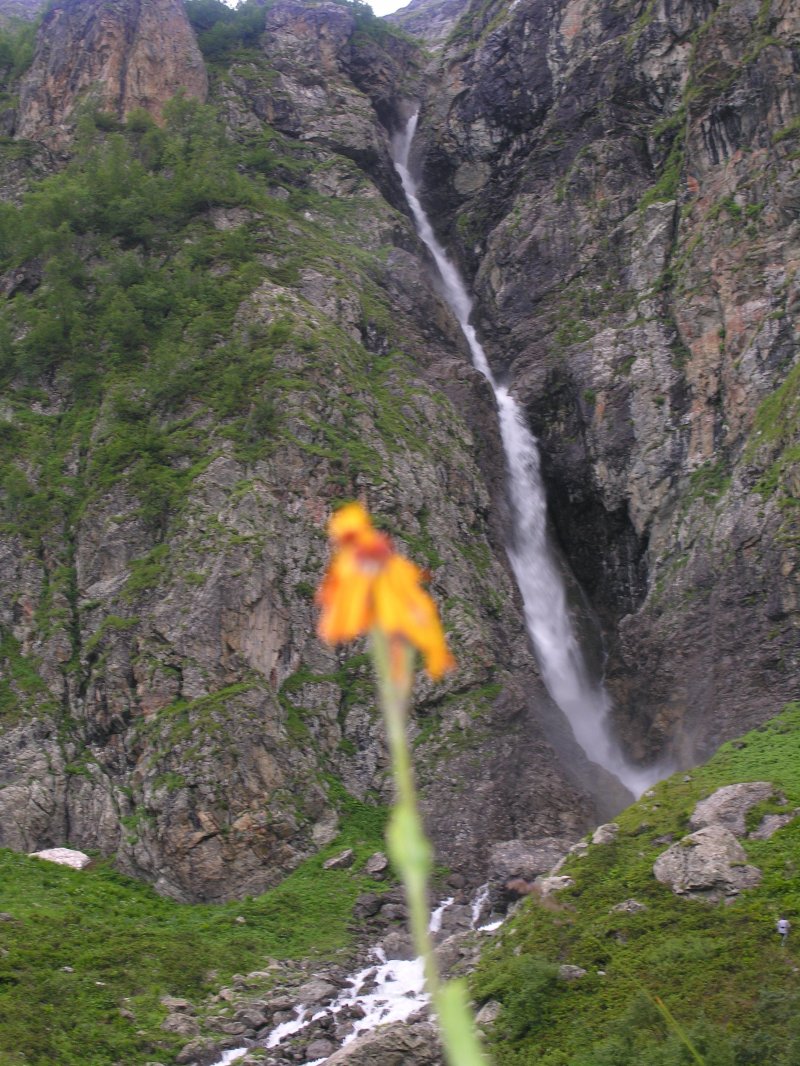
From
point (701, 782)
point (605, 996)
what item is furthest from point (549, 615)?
point (605, 996)

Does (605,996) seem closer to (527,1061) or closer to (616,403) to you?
(527,1061)

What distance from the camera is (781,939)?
11.8 m

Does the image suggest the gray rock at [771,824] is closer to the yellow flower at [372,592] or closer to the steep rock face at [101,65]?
the yellow flower at [372,592]

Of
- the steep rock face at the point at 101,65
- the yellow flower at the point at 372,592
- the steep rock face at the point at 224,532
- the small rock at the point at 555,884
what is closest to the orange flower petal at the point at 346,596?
the yellow flower at the point at 372,592

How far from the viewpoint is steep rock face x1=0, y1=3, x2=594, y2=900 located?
2288 cm

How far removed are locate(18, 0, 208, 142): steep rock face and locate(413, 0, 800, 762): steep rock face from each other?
1578 centimetres

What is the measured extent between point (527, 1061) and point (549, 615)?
73.2 feet

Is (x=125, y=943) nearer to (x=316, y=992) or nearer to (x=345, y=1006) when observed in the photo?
(x=316, y=992)

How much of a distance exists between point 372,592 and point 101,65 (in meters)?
53.1

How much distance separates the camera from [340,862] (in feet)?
71.5

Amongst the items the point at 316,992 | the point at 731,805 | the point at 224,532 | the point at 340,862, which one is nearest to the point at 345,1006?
the point at 316,992

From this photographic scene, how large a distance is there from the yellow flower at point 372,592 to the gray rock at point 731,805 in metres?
15.5

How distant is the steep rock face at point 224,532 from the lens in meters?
22.9

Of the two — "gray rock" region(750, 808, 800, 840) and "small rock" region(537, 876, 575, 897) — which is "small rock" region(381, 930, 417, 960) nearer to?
"small rock" region(537, 876, 575, 897)
